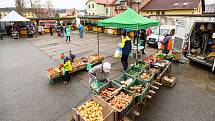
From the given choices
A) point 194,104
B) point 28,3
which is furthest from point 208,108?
point 28,3

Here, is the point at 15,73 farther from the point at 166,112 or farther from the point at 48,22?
the point at 48,22

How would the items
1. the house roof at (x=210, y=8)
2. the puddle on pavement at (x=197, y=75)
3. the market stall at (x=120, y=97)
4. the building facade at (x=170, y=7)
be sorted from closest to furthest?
the market stall at (x=120, y=97) < the puddle on pavement at (x=197, y=75) < the house roof at (x=210, y=8) < the building facade at (x=170, y=7)

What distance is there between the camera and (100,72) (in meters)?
5.57

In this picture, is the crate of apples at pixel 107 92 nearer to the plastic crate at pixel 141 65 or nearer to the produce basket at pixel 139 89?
the produce basket at pixel 139 89

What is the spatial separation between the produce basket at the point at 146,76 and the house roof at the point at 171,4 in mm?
25491

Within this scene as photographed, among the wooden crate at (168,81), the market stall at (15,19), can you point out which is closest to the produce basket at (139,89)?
the wooden crate at (168,81)

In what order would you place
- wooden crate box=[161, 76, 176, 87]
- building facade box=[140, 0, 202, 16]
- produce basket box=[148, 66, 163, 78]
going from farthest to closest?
building facade box=[140, 0, 202, 16]
wooden crate box=[161, 76, 176, 87]
produce basket box=[148, 66, 163, 78]

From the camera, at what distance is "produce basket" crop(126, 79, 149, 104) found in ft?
16.6

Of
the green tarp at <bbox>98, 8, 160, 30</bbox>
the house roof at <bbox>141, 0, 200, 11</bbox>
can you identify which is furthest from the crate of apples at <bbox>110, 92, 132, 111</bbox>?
the house roof at <bbox>141, 0, 200, 11</bbox>

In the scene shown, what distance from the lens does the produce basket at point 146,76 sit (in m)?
6.34

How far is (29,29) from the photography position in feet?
77.7

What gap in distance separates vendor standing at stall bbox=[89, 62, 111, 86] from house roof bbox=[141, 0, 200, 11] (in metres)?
27.6

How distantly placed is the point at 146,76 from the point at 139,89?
131 centimetres

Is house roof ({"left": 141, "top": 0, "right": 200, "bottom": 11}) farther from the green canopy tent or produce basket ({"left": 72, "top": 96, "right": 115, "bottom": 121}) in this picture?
produce basket ({"left": 72, "top": 96, "right": 115, "bottom": 121})
